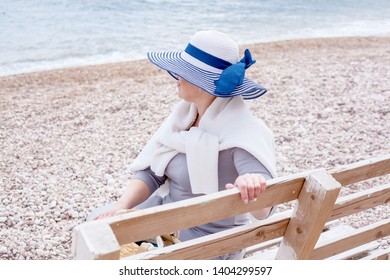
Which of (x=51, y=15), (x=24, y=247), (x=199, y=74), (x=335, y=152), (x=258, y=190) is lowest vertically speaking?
(x=51, y=15)

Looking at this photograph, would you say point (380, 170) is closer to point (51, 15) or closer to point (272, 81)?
point (272, 81)

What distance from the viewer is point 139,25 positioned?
1716 centimetres

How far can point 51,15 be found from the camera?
18.1m

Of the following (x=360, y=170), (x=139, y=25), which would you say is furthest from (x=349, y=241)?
(x=139, y=25)

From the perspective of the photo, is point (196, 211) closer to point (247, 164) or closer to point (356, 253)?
point (247, 164)

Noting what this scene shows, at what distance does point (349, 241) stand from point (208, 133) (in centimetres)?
83

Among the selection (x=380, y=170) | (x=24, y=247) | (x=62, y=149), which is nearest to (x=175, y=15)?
(x=62, y=149)

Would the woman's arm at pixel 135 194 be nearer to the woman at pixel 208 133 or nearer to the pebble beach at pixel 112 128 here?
the woman at pixel 208 133

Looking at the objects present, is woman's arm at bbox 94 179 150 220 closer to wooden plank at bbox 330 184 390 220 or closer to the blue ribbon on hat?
the blue ribbon on hat

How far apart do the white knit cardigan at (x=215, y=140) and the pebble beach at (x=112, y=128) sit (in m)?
1.68

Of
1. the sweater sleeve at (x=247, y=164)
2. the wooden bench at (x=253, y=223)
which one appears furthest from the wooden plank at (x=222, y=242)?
the sweater sleeve at (x=247, y=164)

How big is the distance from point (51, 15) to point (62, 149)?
539 inches

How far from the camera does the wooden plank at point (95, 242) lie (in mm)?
1261

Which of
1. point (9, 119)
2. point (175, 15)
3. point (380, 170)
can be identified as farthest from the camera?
point (175, 15)
